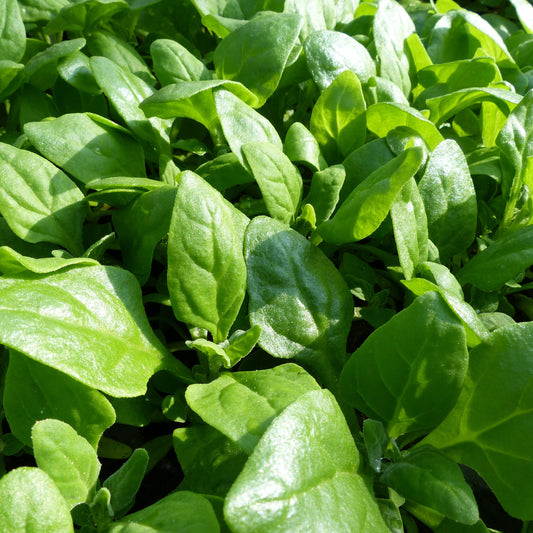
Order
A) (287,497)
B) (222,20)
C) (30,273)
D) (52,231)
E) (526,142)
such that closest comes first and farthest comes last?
(287,497) < (30,273) < (52,231) < (526,142) < (222,20)

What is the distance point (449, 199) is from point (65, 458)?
0.73m

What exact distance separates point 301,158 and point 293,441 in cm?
56

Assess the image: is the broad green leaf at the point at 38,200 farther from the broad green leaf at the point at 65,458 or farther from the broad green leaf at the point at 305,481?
the broad green leaf at the point at 305,481

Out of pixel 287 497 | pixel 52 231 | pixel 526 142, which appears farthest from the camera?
pixel 526 142

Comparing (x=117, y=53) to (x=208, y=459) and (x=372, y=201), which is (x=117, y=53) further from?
(x=208, y=459)

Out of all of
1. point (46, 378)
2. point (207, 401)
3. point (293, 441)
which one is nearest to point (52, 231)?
point (46, 378)

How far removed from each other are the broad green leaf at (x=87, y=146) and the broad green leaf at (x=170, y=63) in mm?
161

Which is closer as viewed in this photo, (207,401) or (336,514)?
(336,514)

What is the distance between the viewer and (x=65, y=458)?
69 cm

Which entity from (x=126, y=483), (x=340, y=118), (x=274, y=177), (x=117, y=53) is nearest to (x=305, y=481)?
(x=126, y=483)

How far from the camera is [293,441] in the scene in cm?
62

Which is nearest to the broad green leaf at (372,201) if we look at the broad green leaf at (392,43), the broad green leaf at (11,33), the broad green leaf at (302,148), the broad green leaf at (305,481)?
the broad green leaf at (302,148)

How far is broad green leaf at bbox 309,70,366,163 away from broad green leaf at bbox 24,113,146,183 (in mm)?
337

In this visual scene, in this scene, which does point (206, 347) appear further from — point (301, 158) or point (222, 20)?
point (222, 20)
